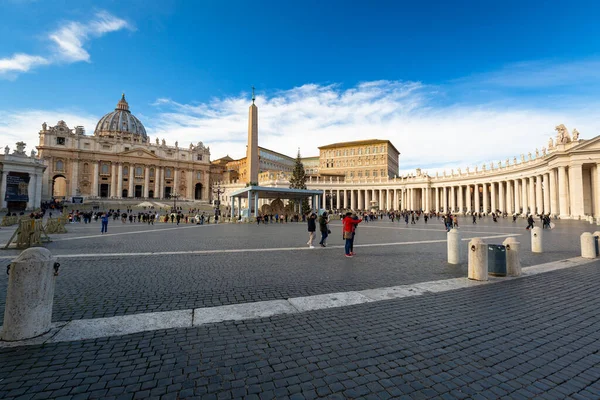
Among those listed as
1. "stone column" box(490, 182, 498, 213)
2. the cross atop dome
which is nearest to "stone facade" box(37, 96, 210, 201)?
the cross atop dome

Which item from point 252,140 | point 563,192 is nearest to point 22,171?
point 252,140

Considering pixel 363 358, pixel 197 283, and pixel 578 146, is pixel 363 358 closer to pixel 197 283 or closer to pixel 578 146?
pixel 197 283

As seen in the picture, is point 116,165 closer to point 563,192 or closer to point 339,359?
point 339,359

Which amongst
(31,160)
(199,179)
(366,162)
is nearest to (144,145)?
(199,179)

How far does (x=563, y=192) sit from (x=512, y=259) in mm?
44159

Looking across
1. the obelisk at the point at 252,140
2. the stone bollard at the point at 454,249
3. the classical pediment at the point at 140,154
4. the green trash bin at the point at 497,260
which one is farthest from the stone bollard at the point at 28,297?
the classical pediment at the point at 140,154

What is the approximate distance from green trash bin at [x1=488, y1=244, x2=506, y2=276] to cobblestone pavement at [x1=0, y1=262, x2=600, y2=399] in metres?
2.30

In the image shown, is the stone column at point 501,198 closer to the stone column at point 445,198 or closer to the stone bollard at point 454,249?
the stone column at point 445,198

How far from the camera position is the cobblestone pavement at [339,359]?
2498 millimetres

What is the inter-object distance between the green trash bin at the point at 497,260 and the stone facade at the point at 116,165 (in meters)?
80.1

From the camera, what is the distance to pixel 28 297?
134 inches

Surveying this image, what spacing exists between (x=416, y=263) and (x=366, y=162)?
273ft

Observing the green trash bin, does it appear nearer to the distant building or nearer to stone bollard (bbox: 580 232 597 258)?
stone bollard (bbox: 580 232 597 258)

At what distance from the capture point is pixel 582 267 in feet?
26.2
